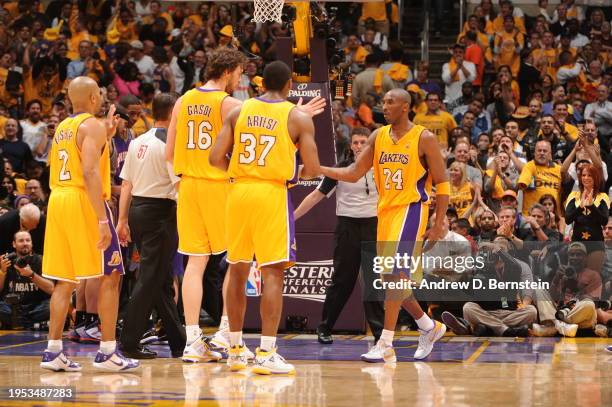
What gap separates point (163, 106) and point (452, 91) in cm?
1041

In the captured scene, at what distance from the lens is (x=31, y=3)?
2219 centimetres

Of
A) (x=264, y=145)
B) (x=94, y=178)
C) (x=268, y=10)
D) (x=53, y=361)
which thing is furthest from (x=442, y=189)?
(x=268, y=10)

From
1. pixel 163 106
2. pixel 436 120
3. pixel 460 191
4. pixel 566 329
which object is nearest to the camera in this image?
pixel 163 106

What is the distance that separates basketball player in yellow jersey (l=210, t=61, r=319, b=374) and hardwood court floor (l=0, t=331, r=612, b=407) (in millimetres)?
546

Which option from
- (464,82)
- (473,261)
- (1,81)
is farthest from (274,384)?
(1,81)

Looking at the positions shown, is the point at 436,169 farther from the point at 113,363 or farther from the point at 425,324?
the point at 113,363

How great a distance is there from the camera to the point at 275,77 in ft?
27.5

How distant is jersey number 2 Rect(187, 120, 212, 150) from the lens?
8.86m

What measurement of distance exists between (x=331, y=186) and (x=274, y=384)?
3553 millimetres

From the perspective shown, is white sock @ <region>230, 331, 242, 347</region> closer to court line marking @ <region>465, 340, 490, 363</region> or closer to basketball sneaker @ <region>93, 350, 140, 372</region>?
basketball sneaker @ <region>93, 350, 140, 372</region>

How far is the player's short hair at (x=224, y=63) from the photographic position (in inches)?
355

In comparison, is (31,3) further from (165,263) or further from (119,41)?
(165,263)

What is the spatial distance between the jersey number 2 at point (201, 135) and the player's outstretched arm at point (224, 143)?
421 millimetres

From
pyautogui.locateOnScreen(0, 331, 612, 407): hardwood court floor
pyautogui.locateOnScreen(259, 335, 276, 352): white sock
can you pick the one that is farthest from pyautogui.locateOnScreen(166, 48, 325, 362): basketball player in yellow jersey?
pyautogui.locateOnScreen(259, 335, 276, 352): white sock
